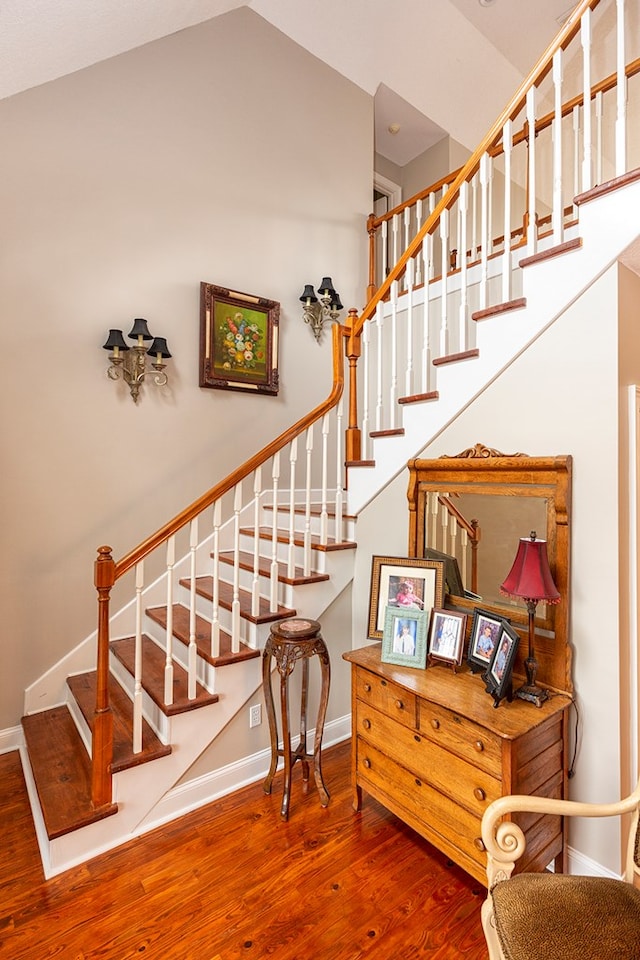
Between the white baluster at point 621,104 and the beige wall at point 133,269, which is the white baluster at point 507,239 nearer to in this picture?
the white baluster at point 621,104

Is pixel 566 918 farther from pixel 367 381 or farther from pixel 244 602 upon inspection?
pixel 367 381

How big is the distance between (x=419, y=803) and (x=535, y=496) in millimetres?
1326

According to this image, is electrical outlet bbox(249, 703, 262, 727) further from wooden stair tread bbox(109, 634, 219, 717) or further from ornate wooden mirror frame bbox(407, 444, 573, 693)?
ornate wooden mirror frame bbox(407, 444, 573, 693)

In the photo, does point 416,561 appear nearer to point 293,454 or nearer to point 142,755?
point 293,454

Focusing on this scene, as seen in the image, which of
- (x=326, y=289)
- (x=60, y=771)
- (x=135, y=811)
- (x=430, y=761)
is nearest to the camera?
(x=430, y=761)

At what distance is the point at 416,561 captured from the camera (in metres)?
2.23

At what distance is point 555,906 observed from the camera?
3.75 ft

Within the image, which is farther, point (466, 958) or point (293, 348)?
point (293, 348)

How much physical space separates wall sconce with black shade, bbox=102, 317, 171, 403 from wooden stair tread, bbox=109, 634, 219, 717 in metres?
1.59

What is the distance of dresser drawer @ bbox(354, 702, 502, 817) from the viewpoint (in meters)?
1.62

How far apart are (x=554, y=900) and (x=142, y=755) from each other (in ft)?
5.45

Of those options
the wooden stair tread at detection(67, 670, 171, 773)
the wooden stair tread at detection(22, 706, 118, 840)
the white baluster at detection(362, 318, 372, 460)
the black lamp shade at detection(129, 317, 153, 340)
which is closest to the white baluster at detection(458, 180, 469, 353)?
the white baluster at detection(362, 318, 372, 460)

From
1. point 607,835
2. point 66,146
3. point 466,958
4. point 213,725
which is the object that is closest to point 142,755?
point 213,725

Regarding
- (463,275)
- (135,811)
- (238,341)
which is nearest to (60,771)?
(135,811)
